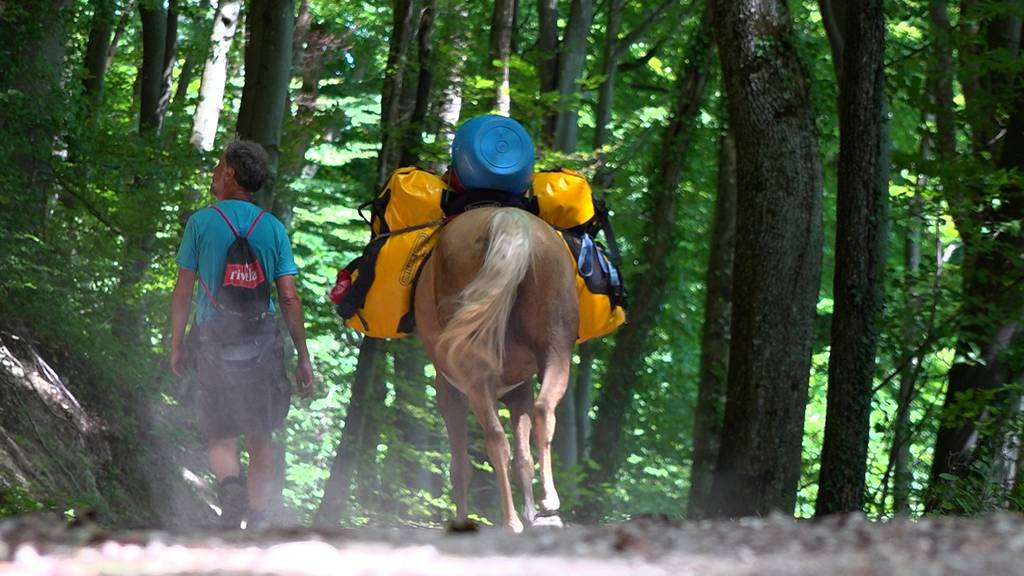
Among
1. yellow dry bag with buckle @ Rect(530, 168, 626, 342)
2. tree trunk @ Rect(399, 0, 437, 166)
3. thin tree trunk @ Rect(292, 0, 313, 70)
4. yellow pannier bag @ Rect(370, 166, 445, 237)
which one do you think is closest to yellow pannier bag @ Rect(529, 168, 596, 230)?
yellow dry bag with buckle @ Rect(530, 168, 626, 342)

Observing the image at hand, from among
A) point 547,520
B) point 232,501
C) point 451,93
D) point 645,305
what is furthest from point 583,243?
point 645,305

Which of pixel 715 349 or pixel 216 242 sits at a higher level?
pixel 715 349

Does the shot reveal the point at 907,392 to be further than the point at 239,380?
Yes

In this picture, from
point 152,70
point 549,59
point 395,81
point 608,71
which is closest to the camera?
point 395,81

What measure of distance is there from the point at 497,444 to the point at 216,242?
2024mm

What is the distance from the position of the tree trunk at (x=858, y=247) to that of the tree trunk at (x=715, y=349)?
8.97 meters

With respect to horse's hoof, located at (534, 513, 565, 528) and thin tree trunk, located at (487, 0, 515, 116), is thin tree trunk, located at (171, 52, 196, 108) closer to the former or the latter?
thin tree trunk, located at (487, 0, 515, 116)

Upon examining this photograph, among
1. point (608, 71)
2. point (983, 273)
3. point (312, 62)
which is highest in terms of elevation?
point (312, 62)

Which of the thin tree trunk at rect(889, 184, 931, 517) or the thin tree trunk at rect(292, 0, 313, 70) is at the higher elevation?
the thin tree trunk at rect(292, 0, 313, 70)

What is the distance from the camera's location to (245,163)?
862 centimetres

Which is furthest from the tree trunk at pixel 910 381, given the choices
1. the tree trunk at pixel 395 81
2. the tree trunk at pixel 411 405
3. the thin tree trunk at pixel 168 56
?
the thin tree trunk at pixel 168 56

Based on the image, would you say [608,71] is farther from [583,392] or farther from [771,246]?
[771,246]

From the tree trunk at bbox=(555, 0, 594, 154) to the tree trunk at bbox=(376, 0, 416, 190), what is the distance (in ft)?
12.2

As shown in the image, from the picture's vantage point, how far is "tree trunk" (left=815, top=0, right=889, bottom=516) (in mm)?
9875
